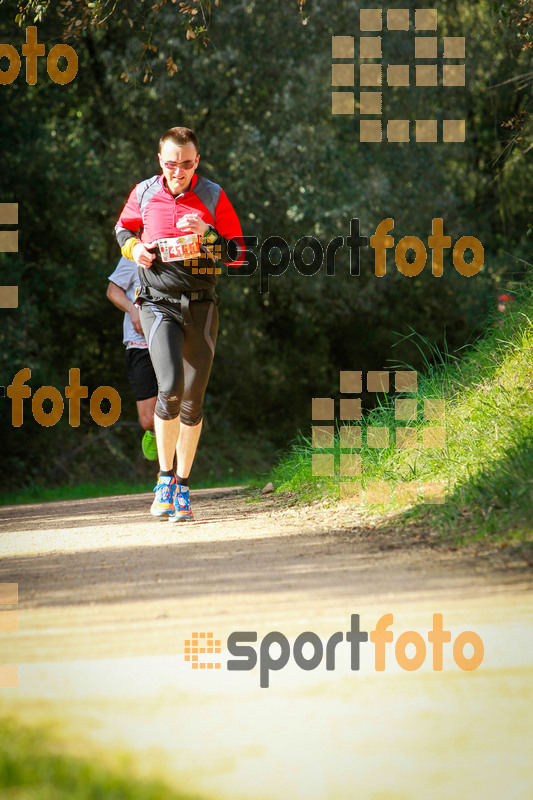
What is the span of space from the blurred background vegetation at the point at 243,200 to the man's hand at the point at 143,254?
7782mm

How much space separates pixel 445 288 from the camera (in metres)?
18.5

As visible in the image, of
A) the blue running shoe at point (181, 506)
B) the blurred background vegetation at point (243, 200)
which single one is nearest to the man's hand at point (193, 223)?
the blue running shoe at point (181, 506)

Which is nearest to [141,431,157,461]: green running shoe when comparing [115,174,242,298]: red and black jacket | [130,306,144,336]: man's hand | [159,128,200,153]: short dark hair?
[130,306,144,336]: man's hand

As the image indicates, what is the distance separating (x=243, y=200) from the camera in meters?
15.8

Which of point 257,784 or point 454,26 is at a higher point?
point 454,26

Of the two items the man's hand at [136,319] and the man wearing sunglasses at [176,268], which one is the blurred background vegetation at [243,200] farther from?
the man wearing sunglasses at [176,268]

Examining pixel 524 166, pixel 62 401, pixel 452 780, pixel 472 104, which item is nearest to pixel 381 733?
pixel 452 780

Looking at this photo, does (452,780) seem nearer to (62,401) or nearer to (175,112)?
(62,401)

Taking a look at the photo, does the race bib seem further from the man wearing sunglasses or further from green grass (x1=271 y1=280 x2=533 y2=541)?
green grass (x1=271 y1=280 x2=533 y2=541)

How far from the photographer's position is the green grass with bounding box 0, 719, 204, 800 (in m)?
2.04

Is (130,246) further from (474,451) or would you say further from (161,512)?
(474,451)

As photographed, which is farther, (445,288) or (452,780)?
(445,288)

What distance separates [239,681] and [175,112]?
14.3 m

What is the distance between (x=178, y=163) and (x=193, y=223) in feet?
1.33
